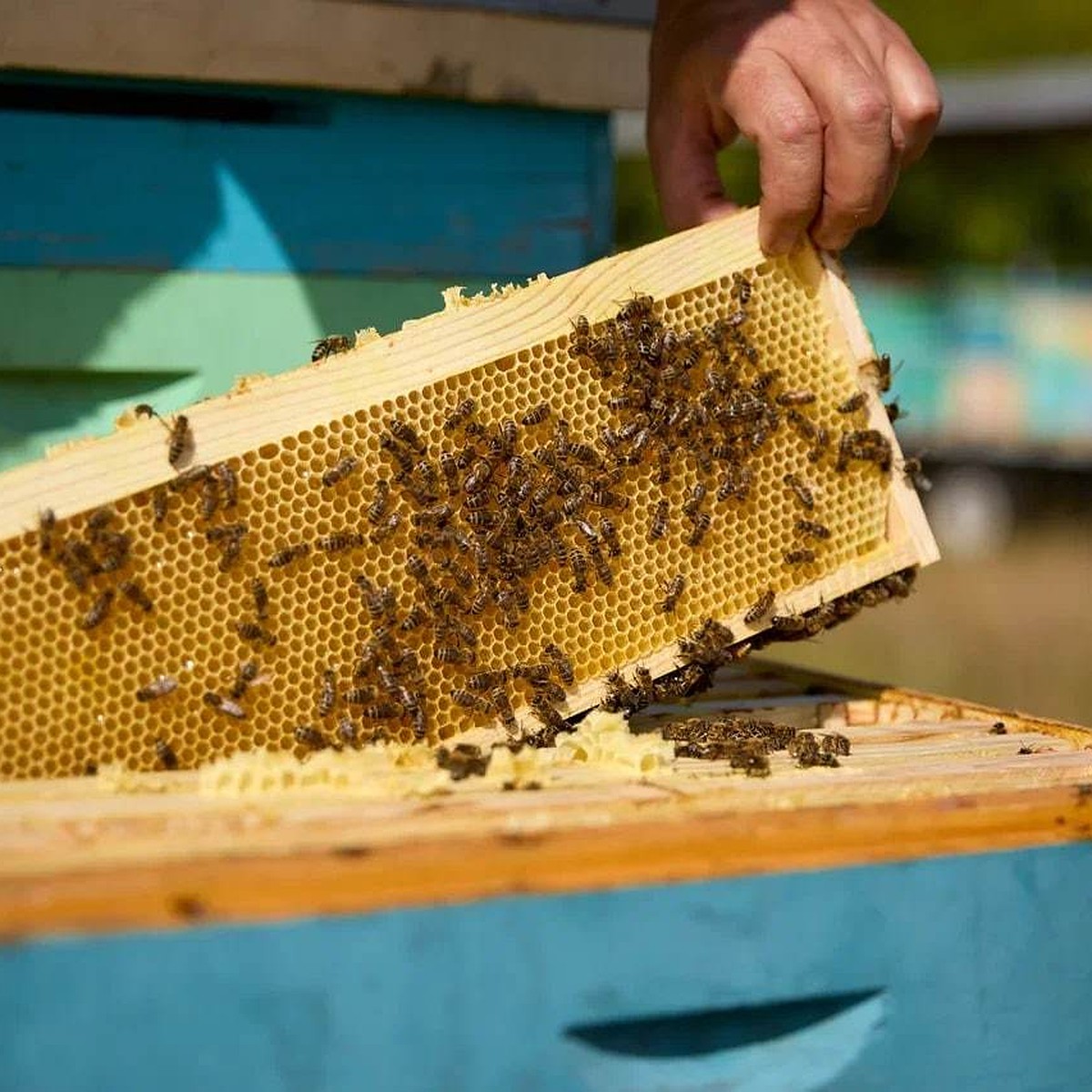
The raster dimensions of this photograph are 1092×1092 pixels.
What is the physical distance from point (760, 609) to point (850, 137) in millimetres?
961

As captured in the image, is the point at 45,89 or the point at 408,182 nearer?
the point at 45,89

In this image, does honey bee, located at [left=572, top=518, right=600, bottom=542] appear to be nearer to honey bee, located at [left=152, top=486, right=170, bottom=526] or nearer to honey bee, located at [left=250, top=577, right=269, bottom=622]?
honey bee, located at [left=250, top=577, right=269, bottom=622]

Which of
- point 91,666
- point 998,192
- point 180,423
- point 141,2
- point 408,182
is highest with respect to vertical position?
point 998,192

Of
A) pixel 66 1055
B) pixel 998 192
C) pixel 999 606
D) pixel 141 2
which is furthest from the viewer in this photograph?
pixel 998 192

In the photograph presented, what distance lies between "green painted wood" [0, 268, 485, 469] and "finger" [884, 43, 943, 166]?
4.49 ft

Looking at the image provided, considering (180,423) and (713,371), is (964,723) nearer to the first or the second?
(713,371)

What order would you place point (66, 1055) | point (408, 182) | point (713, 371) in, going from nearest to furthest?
1. point (66, 1055)
2. point (713, 371)
3. point (408, 182)

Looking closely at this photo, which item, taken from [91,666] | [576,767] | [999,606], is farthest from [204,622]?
[999,606]

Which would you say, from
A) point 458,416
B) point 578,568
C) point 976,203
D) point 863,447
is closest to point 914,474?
point 863,447

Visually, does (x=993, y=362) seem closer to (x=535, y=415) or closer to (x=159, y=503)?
(x=535, y=415)

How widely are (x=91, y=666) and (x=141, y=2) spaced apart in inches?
67.5

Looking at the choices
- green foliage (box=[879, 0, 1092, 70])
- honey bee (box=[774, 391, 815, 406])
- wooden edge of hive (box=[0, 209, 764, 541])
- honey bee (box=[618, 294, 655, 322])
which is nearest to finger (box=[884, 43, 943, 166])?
wooden edge of hive (box=[0, 209, 764, 541])

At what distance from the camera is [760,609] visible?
305 cm

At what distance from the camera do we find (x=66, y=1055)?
1707mm
